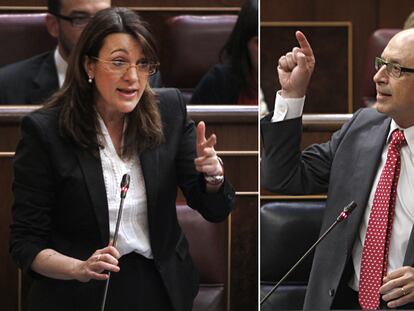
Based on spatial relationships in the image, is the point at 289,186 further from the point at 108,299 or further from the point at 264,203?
the point at 108,299

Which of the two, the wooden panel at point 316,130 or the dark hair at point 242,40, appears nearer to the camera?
the wooden panel at point 316,130

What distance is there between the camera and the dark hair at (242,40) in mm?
1158

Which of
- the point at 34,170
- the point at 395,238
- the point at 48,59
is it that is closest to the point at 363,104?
the point at 48,59

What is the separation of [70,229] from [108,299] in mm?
75

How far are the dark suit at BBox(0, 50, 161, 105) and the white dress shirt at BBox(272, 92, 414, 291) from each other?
387mm

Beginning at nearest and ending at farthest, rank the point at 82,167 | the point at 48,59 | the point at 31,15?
the point at 82,167 < the point at 48,59 < the point at 31,15

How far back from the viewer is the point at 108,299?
33.8 inches

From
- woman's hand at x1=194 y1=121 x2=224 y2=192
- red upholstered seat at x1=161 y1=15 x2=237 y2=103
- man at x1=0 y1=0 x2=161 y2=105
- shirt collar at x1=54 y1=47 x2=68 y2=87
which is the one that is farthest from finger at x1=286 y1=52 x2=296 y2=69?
red upholstered seat at x1=161 y1=15 x2=237 y2=103

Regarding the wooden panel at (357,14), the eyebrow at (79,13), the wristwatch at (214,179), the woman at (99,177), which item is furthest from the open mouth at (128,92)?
the wooden panel at (357,14)

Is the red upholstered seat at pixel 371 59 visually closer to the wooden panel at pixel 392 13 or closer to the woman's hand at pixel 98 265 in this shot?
the wooden panel at pixel 392 13

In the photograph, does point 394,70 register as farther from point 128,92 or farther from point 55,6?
point 55,6

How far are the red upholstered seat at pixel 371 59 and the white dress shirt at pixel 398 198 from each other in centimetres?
49

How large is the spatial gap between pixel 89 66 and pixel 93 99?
32 mm

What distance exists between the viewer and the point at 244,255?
3.19 ft
